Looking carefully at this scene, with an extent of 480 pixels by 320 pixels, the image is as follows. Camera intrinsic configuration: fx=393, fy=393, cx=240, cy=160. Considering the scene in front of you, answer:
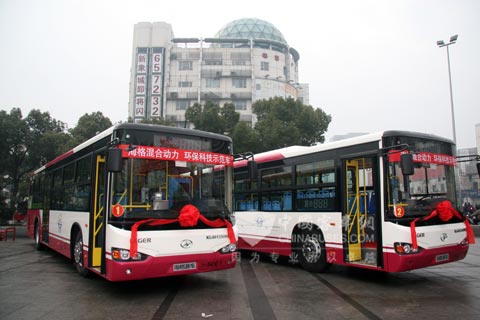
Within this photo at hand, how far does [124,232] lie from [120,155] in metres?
1.25

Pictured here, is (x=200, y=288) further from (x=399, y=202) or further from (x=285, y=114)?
(x=285, y=114)

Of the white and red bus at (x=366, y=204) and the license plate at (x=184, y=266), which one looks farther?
the white and red bus at (x=366, y=204)

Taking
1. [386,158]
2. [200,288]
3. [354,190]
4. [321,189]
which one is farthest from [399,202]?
[200,288]

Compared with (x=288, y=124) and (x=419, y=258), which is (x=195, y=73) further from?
(x=419, y=258)

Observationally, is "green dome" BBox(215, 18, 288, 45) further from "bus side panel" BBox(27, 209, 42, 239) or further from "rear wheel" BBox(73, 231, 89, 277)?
Result: "rear wheel" BBox(73, 231, 89, 277)

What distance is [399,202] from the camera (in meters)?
7.30

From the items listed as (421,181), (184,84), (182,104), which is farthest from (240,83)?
(421,181)

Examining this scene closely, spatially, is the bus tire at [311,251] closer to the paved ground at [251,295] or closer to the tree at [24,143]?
the paved ground at [251,295]

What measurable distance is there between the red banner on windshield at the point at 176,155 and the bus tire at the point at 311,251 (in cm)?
291

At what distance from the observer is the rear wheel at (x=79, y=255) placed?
8.30 metres

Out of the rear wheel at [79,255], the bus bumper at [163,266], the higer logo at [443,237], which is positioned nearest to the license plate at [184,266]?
the bus bumper at [163,266]

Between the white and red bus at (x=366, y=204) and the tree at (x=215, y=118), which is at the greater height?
the tree at (x=215, y=118)

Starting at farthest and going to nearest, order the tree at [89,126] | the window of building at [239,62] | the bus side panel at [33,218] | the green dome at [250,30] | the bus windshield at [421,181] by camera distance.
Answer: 1. the green dome at [250,30]
2. the window of building at [239,62]
3. the tree at [89,126]
4. the bus side panel at [33,218]
5. the bus windshield at [421,181]

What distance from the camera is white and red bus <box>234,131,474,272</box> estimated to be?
24.1ft
